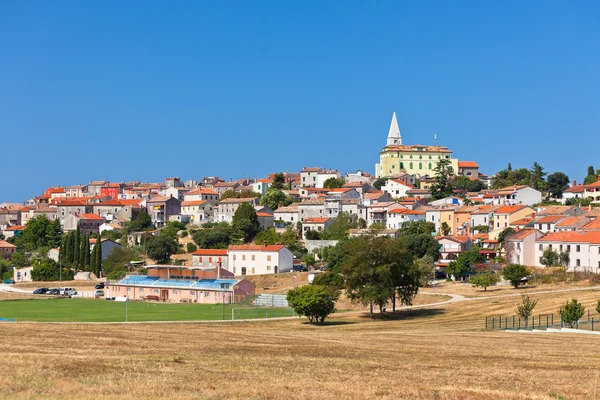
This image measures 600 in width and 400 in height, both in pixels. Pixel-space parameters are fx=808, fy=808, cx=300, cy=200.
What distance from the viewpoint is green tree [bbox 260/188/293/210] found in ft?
446

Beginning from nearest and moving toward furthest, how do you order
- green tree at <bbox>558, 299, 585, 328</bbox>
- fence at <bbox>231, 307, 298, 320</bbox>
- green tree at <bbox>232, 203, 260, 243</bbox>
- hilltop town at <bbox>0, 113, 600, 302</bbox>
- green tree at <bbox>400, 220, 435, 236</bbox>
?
green tree at <bbox>558, 299, 585, 328</bbox>
fence at <bbox>231, 307, 298, 320</bbox>
hilltop town at <bbox>0, 113, 600, 302</bbox>
green tree at <bbox>400, 220, 435, 236</bbox>
green tree at <bbox>232, 203, 260, 243</bbox>

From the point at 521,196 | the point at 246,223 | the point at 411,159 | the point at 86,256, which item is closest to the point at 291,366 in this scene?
the point at 86,256

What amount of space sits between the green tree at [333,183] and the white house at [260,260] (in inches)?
2167

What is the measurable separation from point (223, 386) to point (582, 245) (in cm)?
5957

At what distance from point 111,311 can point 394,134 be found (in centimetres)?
13037

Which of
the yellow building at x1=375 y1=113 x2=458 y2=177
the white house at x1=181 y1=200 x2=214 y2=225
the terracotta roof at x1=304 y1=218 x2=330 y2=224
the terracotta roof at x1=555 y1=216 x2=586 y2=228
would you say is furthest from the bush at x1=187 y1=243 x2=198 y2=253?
the yellow building at x1=375 y1=113 x2=458 y2=177

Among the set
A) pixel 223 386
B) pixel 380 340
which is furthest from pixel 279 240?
pixel 223 386

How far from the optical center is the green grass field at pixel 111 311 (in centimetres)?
5725

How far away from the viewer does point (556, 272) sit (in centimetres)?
7181

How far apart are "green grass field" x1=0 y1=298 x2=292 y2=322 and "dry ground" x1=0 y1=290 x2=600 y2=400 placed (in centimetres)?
2075

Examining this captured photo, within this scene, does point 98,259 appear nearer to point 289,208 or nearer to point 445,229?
point 289,208

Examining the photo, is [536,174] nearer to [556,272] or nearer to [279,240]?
[279,240]

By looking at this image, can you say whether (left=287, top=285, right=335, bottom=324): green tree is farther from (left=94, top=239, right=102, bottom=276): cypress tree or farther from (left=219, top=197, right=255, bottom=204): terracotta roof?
(left=219, top=197, right=255, bottom=204): terracotta roof

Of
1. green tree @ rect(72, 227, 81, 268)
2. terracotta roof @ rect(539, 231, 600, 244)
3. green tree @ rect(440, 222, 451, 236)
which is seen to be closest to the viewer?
terracotta roof @ rect(539, 231, 600, 244)
